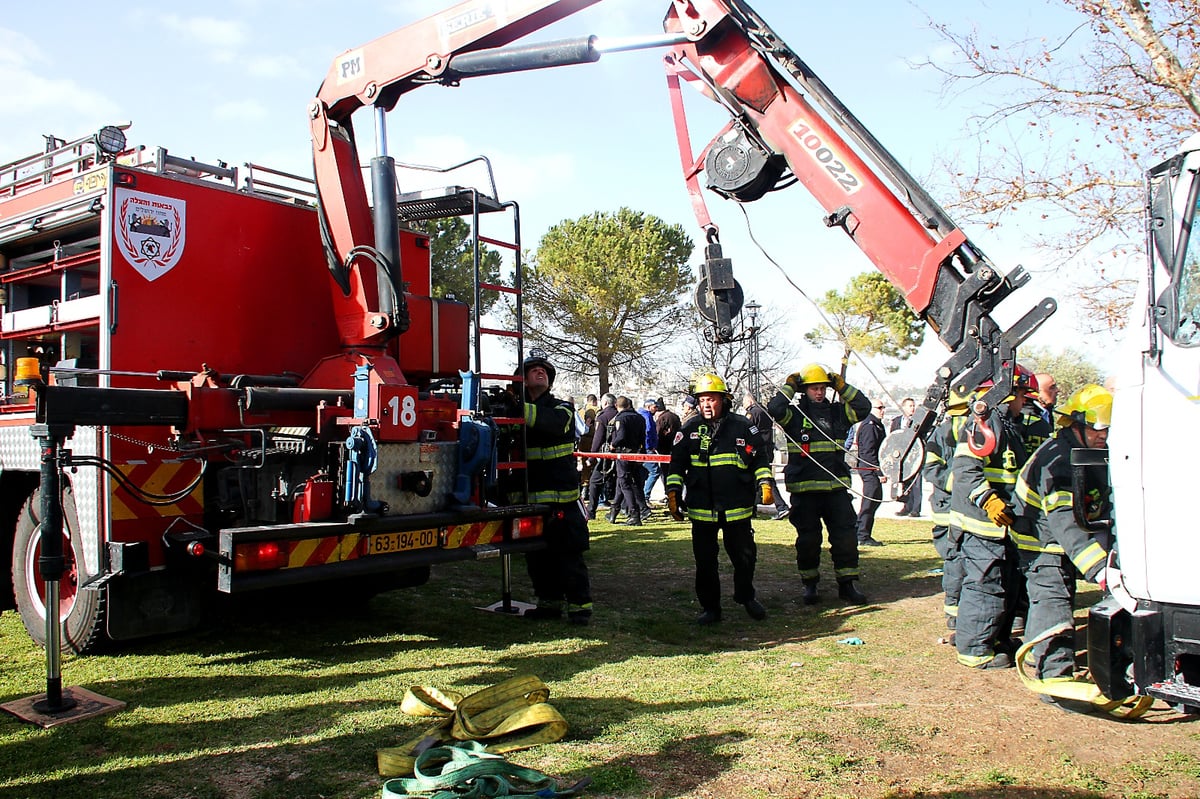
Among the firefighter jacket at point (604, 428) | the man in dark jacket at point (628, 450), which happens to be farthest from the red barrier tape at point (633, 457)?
the firefighter jacket at point (604, 428)

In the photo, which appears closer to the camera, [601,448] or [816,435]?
[816,435]

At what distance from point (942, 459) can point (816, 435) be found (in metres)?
1.37

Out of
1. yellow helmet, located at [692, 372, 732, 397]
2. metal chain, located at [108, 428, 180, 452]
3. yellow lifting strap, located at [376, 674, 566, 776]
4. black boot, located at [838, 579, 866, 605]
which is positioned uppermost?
yellow helmet, located at [692, 372, 732, 397]

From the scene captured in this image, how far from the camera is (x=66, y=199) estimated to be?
5.61 m

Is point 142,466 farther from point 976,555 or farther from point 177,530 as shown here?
point 976,555

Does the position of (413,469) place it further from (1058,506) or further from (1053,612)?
(1053,612)

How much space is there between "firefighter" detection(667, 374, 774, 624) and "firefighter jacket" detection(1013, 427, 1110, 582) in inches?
79.3

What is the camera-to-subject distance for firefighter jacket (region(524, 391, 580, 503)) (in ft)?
21.7

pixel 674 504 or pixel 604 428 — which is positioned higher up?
pixel 604 428

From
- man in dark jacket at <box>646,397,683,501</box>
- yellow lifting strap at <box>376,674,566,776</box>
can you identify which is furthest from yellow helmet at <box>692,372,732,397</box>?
man in dark jacket at <box>646,397,683,501</box>

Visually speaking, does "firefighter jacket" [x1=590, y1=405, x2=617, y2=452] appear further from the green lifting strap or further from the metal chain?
the green lifting strap

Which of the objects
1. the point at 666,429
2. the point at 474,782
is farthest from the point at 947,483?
the point at 666,429

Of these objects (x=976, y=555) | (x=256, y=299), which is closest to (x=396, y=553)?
(x=256, y=299)

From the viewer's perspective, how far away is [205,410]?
16.0 ft
